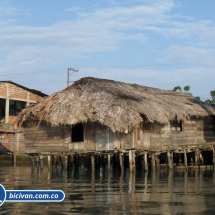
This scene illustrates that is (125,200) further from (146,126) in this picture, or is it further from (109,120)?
(146,126)

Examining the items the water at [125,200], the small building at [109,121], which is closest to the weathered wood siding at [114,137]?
the small building at [109,121]

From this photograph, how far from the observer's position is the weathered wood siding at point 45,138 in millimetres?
23517

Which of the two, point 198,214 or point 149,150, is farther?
point 149,150

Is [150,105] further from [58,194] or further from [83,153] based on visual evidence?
[58,194]

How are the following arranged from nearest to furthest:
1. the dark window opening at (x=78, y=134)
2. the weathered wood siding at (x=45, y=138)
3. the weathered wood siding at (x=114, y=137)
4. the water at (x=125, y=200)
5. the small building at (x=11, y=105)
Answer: the water at (x=125, y=200) → the weathered wood siding at (x=114, y=137) → the weathered wood siding at (x=45, y=138) → the dark window opening at (x=78, y=134) → the small building at (x=11, y=105)

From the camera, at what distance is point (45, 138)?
24234 mm

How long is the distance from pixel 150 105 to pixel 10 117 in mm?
14366

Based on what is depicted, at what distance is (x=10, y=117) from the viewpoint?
33531 millimetres

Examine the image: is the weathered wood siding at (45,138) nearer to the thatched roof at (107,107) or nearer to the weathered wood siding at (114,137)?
the weathered wood siding at (114,137)

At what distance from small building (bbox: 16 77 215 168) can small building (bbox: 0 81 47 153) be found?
4728mm

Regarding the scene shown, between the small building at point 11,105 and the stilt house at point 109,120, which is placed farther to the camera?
the small building at point 11,105

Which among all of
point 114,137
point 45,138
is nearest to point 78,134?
point 45,138

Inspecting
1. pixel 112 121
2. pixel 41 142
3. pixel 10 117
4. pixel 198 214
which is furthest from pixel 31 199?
pixel 10 117

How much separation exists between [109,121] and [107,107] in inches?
31.2
